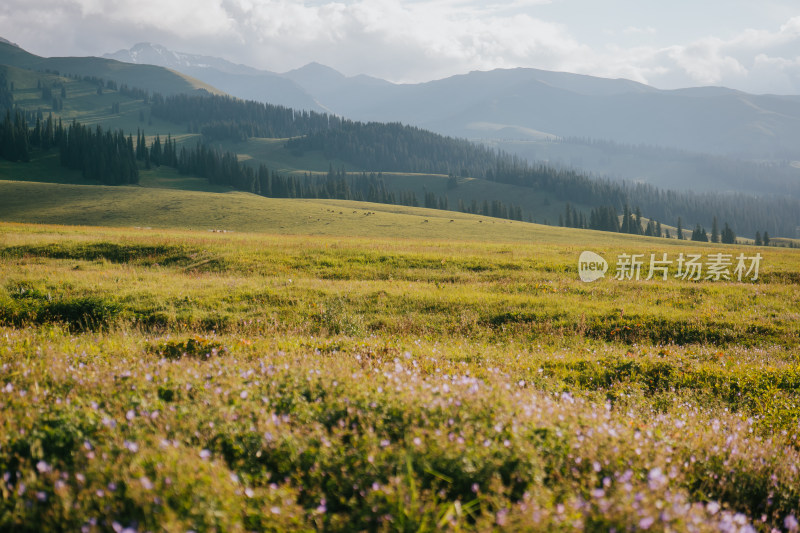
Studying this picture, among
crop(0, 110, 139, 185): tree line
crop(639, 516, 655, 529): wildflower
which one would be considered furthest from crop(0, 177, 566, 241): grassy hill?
crop(639, 516, 655, 529): wildflower

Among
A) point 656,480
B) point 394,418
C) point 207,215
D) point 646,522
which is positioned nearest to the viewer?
point 646,522

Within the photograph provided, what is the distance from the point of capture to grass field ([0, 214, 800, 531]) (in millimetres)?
3660

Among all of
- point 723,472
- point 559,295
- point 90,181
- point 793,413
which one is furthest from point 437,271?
point 90,181

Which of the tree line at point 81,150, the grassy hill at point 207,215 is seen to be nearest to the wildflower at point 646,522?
the grassy hill at point 207,215

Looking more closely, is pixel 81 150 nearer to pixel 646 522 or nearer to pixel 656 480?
pixel 656 480

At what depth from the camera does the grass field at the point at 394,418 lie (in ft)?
12.0

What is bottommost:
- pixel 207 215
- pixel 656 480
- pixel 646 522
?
pixel 656 480

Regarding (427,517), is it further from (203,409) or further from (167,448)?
(203,409)

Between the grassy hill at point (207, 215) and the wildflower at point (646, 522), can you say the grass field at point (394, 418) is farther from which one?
the grassy hill at point (207, 215)

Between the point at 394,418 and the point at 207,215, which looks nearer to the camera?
the point at 394,418

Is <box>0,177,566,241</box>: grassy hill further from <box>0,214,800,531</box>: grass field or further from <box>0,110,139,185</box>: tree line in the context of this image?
<box>0,214,800,531</box>: grass field

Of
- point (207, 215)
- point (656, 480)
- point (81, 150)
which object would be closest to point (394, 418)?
point (656, 480)

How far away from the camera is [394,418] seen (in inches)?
200

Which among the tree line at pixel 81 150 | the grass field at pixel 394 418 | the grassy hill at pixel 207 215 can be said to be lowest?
the grass field at pixel 394 418
